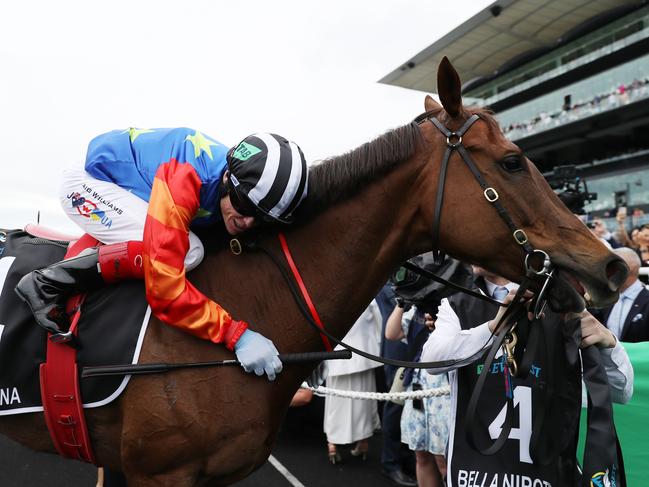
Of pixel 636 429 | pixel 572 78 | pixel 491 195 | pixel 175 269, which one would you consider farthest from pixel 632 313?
pixel 572 78

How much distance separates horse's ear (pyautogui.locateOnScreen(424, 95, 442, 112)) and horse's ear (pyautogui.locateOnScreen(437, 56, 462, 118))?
0.14m

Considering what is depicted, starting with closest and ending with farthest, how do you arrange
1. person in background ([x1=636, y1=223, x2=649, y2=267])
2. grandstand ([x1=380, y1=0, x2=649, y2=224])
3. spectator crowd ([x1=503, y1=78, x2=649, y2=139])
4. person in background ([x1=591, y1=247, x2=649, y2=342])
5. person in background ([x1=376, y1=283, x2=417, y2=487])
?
person in background ([x1=591, y1=247, x2=649, y2=342]) → person in background ([x1=376, y1=283, x2=417, y2=487]) → person in background ([x1=636, y1=223, x2=649, y2=267]) → spectator crowd ([x1=503, y1=78, x2=649, y2=139]) → grandstand ([x1=380, y1=0, x2=649, y2=224])

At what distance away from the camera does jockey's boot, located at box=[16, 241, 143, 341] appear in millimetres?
1812

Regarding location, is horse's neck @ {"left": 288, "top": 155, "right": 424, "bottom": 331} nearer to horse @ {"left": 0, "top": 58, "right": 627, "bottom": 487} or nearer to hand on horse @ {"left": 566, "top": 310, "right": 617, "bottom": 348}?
horse @ {"left": 0, "top": 58, "right": 627, "bottom": 487}

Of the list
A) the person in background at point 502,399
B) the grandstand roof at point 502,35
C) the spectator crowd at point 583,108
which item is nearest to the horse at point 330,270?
the person in background at point 502,399

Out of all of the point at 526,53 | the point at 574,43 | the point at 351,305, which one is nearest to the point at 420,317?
the point at 351,305

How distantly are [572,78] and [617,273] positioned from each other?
3255 centimetres

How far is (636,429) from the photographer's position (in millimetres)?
2424

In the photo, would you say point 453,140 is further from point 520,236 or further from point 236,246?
point 236,246

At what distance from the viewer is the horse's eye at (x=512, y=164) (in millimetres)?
1821

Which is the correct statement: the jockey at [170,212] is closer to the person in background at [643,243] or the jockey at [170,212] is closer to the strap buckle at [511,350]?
the strap buckle at [511,350]

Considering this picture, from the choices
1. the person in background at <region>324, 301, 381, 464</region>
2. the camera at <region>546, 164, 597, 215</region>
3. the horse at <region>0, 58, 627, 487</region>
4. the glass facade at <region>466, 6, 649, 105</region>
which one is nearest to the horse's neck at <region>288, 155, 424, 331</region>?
the horse at <region>0, 58, 627, 487</region>

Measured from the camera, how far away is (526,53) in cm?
3488

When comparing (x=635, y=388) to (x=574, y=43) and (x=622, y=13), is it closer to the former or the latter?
(x=622, y=13)
